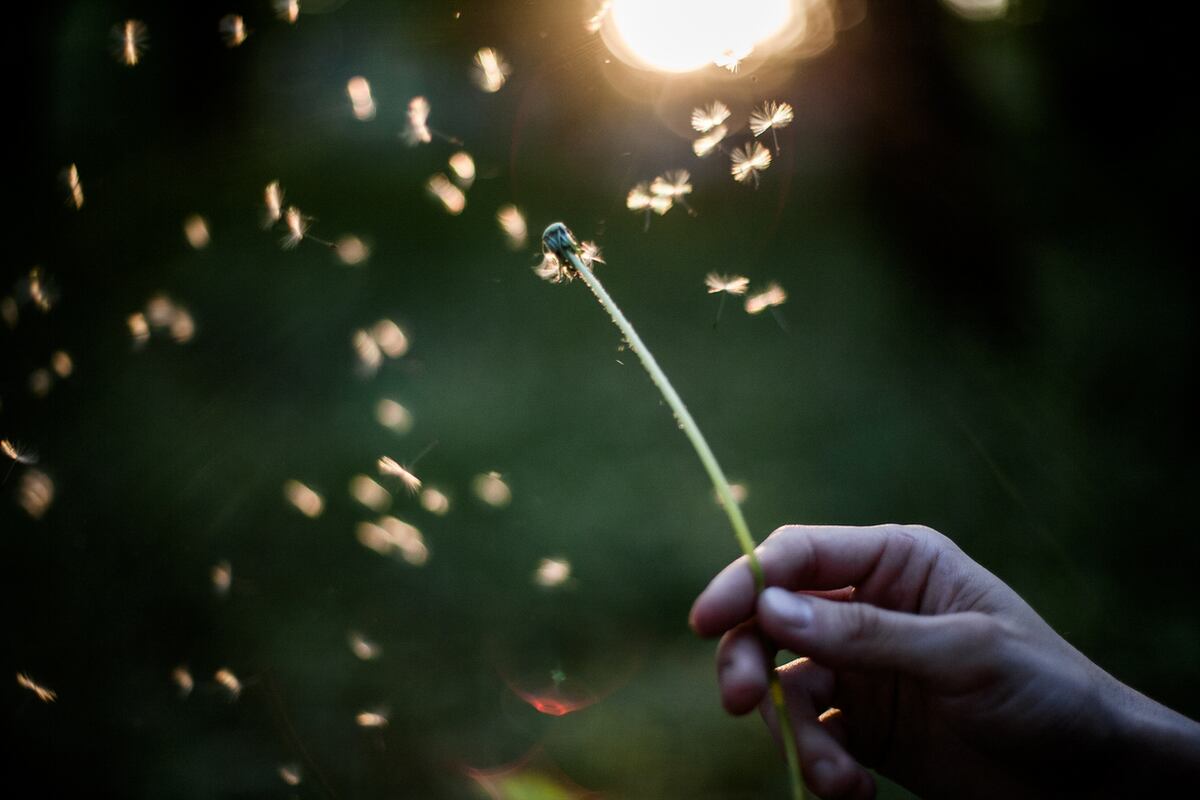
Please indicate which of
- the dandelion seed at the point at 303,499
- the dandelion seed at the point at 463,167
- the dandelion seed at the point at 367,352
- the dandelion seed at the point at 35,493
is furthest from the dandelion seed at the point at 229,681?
the dandelion seed at the point at 463,167

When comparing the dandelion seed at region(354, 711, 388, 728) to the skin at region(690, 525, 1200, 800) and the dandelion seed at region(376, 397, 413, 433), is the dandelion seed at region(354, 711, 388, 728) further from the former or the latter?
the skin at region(690, 525, 1200, 800)

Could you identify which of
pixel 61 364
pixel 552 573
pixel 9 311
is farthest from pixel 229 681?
pixel 9 311

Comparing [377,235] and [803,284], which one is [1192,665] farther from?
[377,235]

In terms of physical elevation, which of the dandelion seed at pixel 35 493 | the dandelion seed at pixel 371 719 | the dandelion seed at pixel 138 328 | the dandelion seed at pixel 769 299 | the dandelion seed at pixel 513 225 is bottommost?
the dandelion seed at pixel 371 719

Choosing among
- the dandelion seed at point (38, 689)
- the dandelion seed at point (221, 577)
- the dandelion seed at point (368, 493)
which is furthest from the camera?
the dandelion seed at point (368, 493)

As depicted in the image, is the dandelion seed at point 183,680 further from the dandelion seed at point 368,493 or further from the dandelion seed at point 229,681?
the dandelion seed at point 368,493

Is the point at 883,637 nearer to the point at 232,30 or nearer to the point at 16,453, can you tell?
the point at 16,453
